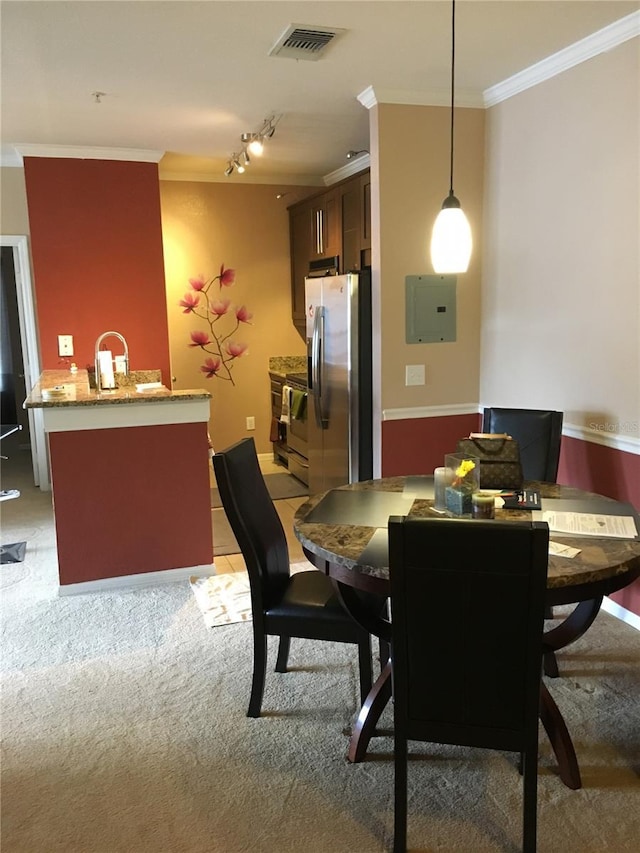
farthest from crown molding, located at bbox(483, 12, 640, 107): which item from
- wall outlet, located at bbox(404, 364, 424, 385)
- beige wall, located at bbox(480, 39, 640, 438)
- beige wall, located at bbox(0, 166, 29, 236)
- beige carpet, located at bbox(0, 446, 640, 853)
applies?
beige wall, located at bbox(0, 166, 29, 236)

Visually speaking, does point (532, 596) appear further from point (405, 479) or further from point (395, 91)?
point (395, 91)

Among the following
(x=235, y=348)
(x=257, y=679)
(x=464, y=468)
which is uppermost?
(x=235, y=348)

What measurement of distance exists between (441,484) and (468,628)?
0.70m

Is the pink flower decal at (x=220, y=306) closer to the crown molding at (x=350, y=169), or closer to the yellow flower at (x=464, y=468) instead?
the crown molding at (x=350, y=169)

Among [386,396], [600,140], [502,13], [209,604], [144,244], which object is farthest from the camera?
[144,244]

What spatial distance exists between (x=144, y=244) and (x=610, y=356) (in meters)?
3.26

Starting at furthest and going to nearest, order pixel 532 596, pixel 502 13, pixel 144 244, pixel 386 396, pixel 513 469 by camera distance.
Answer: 1. pixel 144 244
2. pixel 386 396
3. pixel 502 13
4. pixel 513 469
5. pixel 532 596

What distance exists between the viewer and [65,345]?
15.5ft

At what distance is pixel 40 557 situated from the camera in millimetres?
3977

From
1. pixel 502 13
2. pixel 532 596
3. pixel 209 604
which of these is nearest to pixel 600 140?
pixel 502 13

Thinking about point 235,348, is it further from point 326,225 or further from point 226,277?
point 326,225

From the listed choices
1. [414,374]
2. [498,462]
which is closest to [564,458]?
[414,374]

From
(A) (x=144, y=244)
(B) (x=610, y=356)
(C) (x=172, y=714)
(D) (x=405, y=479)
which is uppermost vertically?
(A) (x=144, y=244)

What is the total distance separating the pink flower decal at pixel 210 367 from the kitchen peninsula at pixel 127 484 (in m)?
2.20
